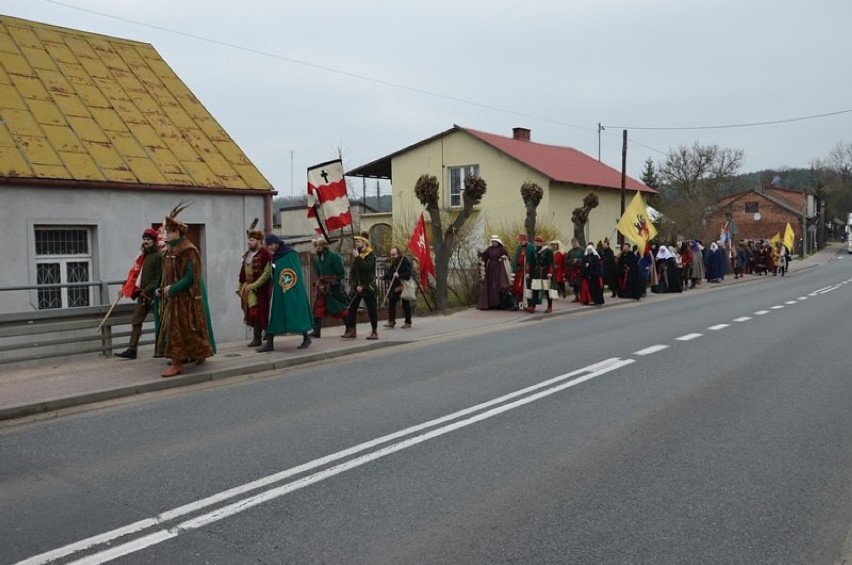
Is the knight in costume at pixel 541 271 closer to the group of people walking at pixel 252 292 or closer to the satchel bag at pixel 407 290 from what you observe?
the group of people walking at pixel 252 292

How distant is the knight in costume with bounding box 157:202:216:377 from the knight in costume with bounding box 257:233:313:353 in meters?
1.85

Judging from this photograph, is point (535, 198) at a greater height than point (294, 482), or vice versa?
point (535, 198)

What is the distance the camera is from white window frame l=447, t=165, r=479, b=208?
124 feet

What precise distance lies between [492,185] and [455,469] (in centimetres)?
3224

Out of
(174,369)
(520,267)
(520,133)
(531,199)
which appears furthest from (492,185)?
(174,369)

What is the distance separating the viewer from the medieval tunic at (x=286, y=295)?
37.1 feet

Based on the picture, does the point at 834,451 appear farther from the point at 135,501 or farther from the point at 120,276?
the point at 120,276

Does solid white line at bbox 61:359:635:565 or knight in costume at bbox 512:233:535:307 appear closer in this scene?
solid white line at bbox 61:359:635:565

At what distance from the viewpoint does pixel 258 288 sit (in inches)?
460

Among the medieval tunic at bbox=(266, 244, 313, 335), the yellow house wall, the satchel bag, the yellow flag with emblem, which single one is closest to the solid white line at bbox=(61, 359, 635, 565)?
the medieval tunic at bbox=(266, 244, 313, 335)

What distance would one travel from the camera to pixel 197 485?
5.31 m

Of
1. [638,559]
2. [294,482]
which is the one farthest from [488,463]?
[638,559]

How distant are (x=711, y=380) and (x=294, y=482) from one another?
5677mm

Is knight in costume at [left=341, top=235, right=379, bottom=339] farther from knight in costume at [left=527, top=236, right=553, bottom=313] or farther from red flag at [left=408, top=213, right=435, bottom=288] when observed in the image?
knight in costume at [left=527, top=236, right=553, bottom=313]
